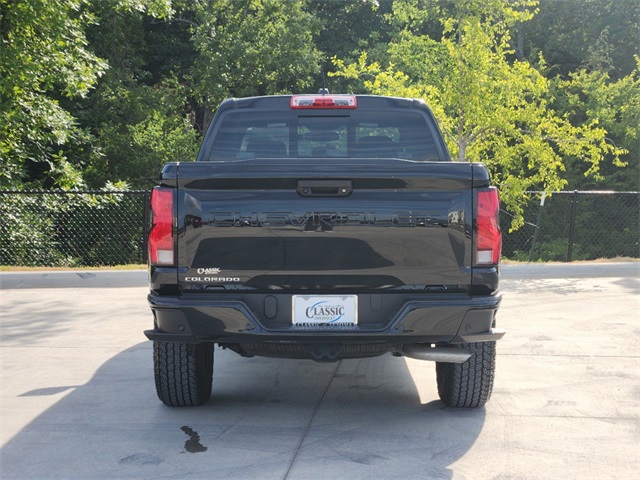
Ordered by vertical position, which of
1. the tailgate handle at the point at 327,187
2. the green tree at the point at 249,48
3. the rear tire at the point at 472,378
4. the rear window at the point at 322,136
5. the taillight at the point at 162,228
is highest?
the green tree at the point at 249,48

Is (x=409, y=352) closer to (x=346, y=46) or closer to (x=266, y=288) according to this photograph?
(x=266, y=288)

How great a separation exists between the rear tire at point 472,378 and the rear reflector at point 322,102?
202 centimetres

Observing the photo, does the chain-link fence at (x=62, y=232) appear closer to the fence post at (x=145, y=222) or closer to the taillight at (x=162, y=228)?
the fence post at (x=145, y=222)

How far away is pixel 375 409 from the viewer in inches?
251

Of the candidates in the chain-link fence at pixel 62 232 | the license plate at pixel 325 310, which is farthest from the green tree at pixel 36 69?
the license plate at pixel 325 310

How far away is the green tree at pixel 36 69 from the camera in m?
20.5

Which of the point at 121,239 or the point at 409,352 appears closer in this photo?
the point at 409,352

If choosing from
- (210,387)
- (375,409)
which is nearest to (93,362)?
(210,387)

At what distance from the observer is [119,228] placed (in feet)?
80.5

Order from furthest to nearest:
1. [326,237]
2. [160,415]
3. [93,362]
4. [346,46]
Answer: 1. [346,46]
2. [93,362]
3. [160,415]
4. [326,237]

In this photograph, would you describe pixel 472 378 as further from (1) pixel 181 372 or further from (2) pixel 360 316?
(1) pixel 181 372

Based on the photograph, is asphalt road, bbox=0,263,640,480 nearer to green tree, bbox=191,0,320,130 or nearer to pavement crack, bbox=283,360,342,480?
pavement crack, bbox=283,360,342,480

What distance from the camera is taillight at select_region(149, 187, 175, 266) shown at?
5492mm

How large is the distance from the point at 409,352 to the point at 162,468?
5.39 feet
